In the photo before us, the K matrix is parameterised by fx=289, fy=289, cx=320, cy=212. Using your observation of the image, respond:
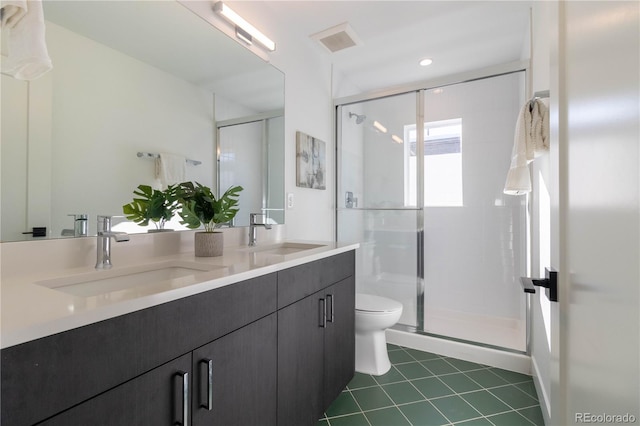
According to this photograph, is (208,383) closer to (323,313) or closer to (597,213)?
(323,313)

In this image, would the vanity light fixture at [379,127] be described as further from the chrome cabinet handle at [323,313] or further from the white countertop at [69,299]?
the white countertop at [69,299]

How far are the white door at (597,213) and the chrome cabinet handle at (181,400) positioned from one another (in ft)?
2.83

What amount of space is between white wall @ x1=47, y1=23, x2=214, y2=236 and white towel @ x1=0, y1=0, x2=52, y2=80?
0.42 feet

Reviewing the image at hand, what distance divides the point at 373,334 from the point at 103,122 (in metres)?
1.91

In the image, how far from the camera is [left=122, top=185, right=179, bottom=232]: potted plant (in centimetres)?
122

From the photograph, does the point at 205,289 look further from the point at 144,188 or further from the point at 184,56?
the point at 184,56

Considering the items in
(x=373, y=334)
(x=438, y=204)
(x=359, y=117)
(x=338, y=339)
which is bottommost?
(x=373, y=334)

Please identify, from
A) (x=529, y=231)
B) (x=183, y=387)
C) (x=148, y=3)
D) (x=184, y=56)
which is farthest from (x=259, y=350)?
(x=529, y=231)

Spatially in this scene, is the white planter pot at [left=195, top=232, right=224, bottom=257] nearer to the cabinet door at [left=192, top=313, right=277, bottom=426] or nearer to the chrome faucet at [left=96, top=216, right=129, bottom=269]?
the chrome faucet at [left=96, top=216, right=129, bottom=269]

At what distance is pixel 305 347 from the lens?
132 cm

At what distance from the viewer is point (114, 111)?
1.17m

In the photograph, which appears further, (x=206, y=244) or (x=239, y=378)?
(x=206, y=244)

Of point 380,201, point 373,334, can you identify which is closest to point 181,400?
point 373,334

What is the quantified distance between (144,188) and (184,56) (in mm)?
729
